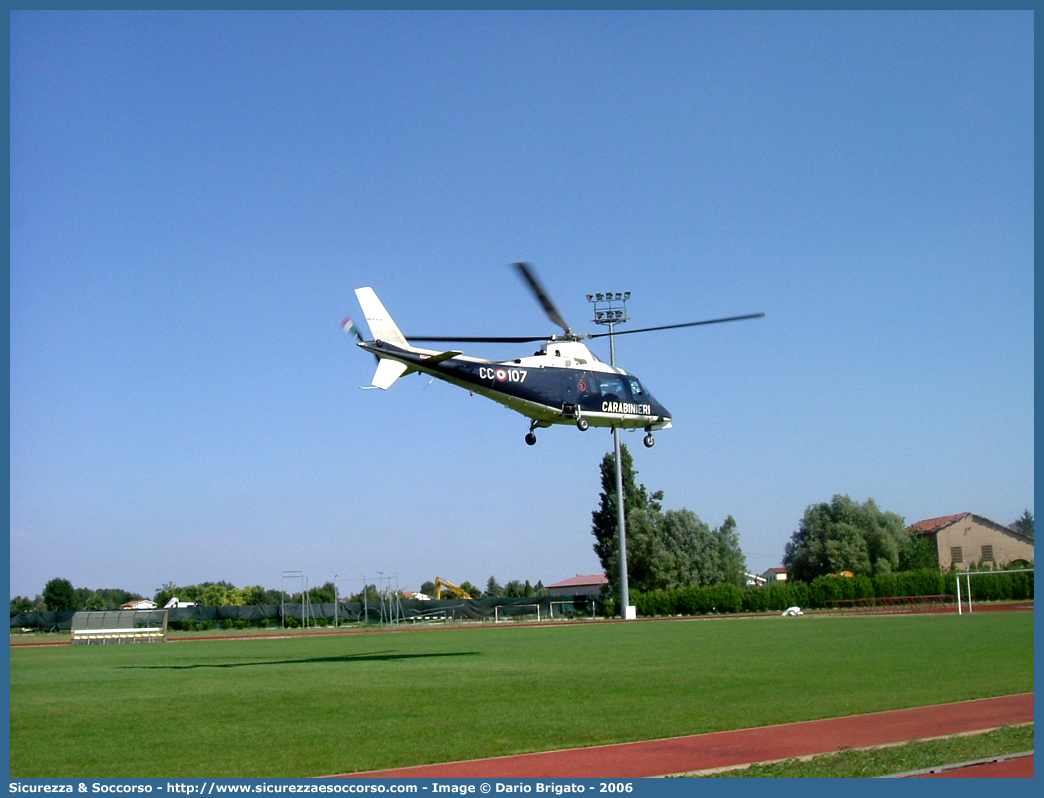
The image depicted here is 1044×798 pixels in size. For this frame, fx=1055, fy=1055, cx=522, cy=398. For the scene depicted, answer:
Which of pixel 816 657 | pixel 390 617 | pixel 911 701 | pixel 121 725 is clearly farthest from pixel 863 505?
pixel 121 725

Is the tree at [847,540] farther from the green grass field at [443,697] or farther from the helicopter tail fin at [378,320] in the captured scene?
the helicopter tail fin at [378,320]

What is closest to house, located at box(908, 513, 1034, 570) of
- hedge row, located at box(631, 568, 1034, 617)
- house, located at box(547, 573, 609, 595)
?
hedge row, located at box(631, 568, 1034, 617)

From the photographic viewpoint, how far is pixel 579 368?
26719 millimetres

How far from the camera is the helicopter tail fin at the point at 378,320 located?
965 inches

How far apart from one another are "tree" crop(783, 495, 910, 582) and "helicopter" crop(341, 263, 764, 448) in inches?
2494

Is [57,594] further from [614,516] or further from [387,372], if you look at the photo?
[387,372]

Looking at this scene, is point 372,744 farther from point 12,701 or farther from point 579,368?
point 579,368

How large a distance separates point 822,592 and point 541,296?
5531 cm

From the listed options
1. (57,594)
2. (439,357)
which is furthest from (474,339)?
(57,594)

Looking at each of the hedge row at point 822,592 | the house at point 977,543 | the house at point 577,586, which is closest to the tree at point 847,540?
the house at point 977,543

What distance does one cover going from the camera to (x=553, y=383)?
2592cm

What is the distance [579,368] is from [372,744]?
14081 millimetres

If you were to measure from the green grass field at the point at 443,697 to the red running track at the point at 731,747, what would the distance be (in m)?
0.60

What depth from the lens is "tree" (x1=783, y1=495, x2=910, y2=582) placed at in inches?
3410
